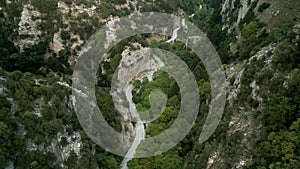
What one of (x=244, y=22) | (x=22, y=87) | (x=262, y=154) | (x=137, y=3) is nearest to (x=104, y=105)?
(x=22, y=87)

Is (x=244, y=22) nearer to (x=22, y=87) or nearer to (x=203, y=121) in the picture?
(x=203, y=121)

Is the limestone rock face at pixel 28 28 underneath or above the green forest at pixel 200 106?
above

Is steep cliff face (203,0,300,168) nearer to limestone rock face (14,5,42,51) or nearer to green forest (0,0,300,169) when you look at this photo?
green forest (0,0,300,169)

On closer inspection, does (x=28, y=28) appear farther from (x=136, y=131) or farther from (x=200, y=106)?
(x=200, y=106)

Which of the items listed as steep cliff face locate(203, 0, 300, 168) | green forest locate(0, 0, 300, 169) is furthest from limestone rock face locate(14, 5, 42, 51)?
steep cliff face locate(203, 0, 300, 168)

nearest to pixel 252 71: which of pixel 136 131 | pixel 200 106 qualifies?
pixel 200 106

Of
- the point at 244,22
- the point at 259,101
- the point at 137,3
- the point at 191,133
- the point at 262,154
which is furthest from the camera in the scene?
the point at 137,3

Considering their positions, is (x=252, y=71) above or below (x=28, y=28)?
below

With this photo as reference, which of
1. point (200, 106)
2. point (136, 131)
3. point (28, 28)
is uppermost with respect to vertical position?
point (28, 28)

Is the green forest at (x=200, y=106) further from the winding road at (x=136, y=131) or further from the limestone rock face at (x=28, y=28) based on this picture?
the winding road at (x=136, y=131)

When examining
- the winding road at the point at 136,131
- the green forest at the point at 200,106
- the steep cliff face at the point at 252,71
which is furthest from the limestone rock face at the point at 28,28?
the steep cliff face at the point at 252,71

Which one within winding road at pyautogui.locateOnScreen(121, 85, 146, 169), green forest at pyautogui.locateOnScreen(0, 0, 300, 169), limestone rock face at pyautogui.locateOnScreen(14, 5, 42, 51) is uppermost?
limestone rock face at pyautogui.locateOnScreen(14, 5, 42, 51)
